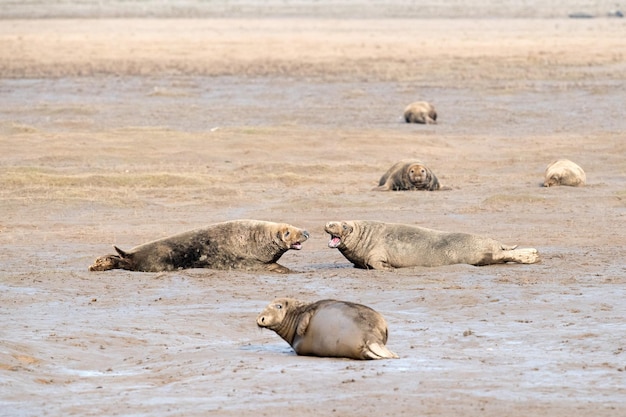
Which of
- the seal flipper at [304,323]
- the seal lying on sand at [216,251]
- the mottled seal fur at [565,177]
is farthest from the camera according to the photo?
the mottled seal fur at [565,177]

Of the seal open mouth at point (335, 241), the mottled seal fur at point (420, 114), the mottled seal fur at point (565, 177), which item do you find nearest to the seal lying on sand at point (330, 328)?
the seal open mouth at point (335, 241)

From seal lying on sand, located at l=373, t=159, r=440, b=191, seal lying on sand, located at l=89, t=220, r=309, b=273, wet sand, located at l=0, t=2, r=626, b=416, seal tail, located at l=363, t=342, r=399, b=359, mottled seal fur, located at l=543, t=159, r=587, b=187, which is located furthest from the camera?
mottled seal fur, located at l=543, t=159, r=587, b=187

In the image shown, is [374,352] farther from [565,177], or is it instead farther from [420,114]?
[420,114]

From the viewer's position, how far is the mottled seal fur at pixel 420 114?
24.4 metres

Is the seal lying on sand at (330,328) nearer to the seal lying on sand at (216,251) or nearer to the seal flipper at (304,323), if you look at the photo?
the seal flipper at (304,323)

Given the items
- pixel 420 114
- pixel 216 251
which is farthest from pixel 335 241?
pixel 420 114

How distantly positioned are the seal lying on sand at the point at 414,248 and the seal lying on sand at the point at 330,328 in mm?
3110

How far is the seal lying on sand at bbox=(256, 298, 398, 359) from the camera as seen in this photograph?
690 centimetres

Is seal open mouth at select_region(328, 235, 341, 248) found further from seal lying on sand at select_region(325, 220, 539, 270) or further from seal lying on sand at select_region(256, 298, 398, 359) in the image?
seal lying on sand at select_region(256, 298, 398, 359)

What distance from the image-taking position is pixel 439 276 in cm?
1003

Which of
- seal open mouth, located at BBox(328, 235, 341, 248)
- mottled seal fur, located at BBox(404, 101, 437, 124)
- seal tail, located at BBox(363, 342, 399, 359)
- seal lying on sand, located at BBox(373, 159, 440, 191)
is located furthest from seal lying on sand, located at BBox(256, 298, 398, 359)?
mottled seal fur, located at BBox(404, 101, 437, 124)

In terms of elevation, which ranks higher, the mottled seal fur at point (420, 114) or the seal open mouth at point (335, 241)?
the mottled seal fur at point (420, 114)

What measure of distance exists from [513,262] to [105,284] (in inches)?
129

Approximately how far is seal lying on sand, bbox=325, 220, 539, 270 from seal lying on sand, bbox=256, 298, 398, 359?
10.2 ft
